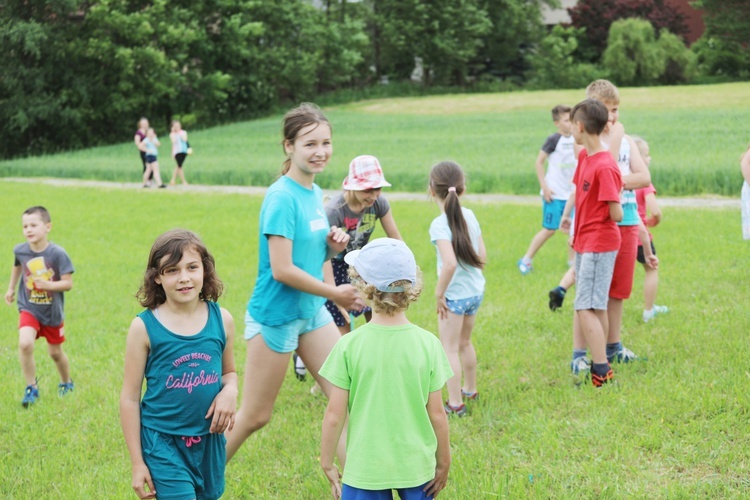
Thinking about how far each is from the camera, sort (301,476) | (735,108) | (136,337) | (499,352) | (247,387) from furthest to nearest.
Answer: (735,108), (499,352), (301,476), (247,387), (136,337)

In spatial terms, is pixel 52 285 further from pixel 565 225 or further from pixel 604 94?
pixel 565 225

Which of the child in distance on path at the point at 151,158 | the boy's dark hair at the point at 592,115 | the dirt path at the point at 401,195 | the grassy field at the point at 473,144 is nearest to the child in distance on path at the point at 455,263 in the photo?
the boy's dark hair at the point at 592,115

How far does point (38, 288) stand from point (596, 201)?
4223 mm

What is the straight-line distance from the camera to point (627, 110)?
38438 mm

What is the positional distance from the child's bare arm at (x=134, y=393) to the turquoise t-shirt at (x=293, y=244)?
1052 mm

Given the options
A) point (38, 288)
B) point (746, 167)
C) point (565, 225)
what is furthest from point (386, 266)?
point (746, 167)

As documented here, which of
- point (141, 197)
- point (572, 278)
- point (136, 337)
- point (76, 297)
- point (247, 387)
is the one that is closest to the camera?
point (136, 337)

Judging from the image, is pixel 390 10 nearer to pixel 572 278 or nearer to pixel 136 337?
pixel 572 278

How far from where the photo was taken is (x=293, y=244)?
443cm

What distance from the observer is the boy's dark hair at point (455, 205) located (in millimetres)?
5504

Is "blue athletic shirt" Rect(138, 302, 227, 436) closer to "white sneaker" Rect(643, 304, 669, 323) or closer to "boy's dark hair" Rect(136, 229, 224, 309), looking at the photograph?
"boy's dark hair" Rect(136, 229, 224, 309)

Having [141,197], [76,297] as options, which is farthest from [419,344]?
[141,197]

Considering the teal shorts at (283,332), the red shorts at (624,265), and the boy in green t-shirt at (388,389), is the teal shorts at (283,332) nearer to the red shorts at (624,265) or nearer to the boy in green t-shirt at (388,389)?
the boy in green t-shirt at (388,389)

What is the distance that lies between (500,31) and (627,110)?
2974cm
